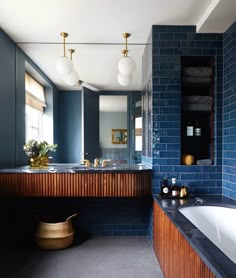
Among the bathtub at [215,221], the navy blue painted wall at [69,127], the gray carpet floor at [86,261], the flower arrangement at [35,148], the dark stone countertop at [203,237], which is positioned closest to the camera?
the dark stone countertop at [203,237]

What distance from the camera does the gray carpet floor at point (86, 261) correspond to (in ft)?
6.44

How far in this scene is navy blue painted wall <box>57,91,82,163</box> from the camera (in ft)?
11.1

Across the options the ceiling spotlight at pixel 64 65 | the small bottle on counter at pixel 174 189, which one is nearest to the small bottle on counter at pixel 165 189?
the small bottle on counter at pixel 174 189

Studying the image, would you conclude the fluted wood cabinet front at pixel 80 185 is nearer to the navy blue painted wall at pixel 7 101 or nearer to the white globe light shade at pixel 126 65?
the navy blue painted wall at pixel 7 101

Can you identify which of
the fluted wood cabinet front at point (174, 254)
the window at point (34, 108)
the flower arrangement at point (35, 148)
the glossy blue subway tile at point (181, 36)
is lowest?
the fluted wood cabinet front at point (174, 254)

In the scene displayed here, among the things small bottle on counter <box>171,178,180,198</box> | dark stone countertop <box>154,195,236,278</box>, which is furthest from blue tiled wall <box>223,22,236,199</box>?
small bottle on counter <box>171,178,180,198</box>

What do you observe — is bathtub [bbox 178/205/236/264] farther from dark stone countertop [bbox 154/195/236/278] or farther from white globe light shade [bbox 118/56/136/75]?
white globe light shade [bbox 118/56/136/75]

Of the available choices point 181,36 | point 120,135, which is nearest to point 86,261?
point 120,135

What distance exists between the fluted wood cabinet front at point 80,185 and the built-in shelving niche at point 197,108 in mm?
596

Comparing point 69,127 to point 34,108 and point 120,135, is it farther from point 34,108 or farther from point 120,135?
point 120,135

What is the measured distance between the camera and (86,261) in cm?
218

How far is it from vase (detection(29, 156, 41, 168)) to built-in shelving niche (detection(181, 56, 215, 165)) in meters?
1.61

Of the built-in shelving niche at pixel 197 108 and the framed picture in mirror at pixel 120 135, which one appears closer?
the built-in shelving niche at pixel 197 108

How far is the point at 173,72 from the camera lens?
7.86ft
